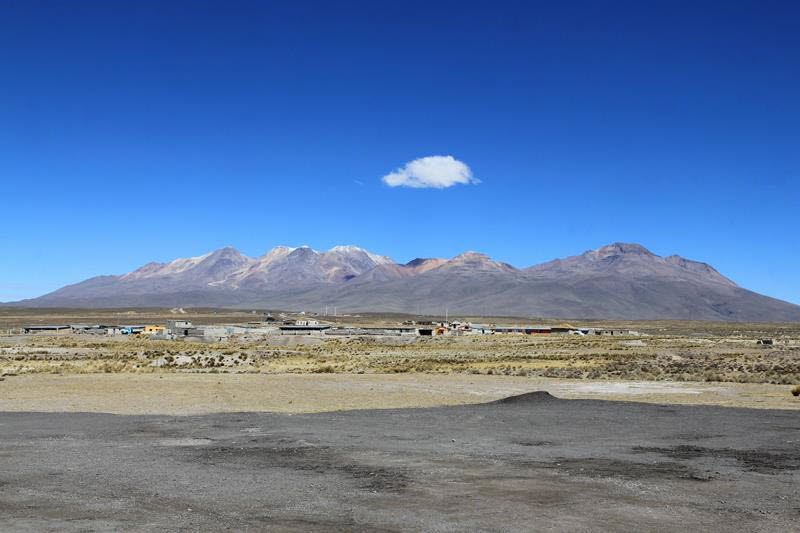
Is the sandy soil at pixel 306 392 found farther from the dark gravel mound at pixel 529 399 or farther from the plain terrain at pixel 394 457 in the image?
the dark gravel mound at pixel 529 399

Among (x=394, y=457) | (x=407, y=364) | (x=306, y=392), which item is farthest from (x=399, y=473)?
(x=407, y=364)

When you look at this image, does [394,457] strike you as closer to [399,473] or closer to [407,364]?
[399,473]

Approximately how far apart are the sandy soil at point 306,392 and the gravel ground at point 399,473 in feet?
14.4

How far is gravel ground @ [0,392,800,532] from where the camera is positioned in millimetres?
11000

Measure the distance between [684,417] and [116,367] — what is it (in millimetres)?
37203

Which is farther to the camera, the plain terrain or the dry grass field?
the dry grass field

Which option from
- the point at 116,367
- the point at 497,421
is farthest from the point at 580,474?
the point at 116,367

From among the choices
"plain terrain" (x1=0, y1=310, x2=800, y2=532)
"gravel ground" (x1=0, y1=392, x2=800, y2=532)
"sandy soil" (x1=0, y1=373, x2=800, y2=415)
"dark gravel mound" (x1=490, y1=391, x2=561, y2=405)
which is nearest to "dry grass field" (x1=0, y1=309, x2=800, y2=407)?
"sandy soil" (x1=0, y1=373, x2=800, y2=415)

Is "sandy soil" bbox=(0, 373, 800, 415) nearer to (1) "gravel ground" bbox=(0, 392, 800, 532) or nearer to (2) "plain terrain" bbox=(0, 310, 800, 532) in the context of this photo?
(2) "plain terrain" bbox=(0, 310, 800, 532)

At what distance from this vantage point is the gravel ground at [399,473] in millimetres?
11000

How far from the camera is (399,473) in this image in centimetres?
1452

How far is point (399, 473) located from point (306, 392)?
20.5 metres

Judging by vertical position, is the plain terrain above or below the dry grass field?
above

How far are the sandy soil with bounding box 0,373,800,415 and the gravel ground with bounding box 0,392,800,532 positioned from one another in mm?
4395
